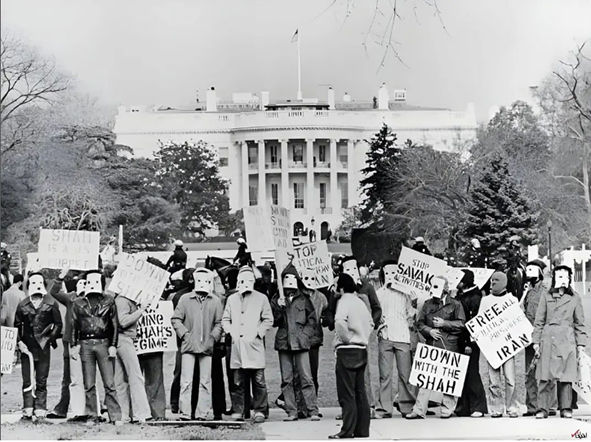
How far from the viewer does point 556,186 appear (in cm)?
1531

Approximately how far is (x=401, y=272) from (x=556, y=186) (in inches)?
132

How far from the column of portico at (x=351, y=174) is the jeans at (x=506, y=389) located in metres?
3.58

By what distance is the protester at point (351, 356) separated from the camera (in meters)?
11.2

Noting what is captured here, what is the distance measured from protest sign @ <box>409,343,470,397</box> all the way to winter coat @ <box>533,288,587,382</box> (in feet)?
2.59

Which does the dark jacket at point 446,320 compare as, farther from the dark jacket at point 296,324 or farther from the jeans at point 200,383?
the jeans at point 200,383

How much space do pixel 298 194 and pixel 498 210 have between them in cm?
253

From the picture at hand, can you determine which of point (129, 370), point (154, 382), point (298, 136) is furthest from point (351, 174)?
point (129, 370)

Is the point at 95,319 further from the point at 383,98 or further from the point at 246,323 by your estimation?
the point at 383,98

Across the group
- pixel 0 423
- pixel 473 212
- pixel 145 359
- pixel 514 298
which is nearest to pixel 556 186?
pixel 473 212

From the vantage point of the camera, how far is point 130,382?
1223 centimetres

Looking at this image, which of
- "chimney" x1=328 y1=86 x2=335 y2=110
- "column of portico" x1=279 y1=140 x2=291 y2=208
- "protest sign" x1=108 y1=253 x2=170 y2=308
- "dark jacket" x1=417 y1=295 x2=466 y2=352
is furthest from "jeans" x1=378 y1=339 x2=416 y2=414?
"chimney" x1=328 y1=86 x2=335 y2=110

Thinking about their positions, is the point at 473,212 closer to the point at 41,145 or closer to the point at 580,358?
the point at 580,358

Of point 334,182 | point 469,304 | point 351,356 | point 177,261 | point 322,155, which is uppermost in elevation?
point 322,155

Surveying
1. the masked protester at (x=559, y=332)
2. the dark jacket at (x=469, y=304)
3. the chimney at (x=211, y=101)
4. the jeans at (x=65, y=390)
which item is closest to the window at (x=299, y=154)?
the chimney at (x=211, y=101)
